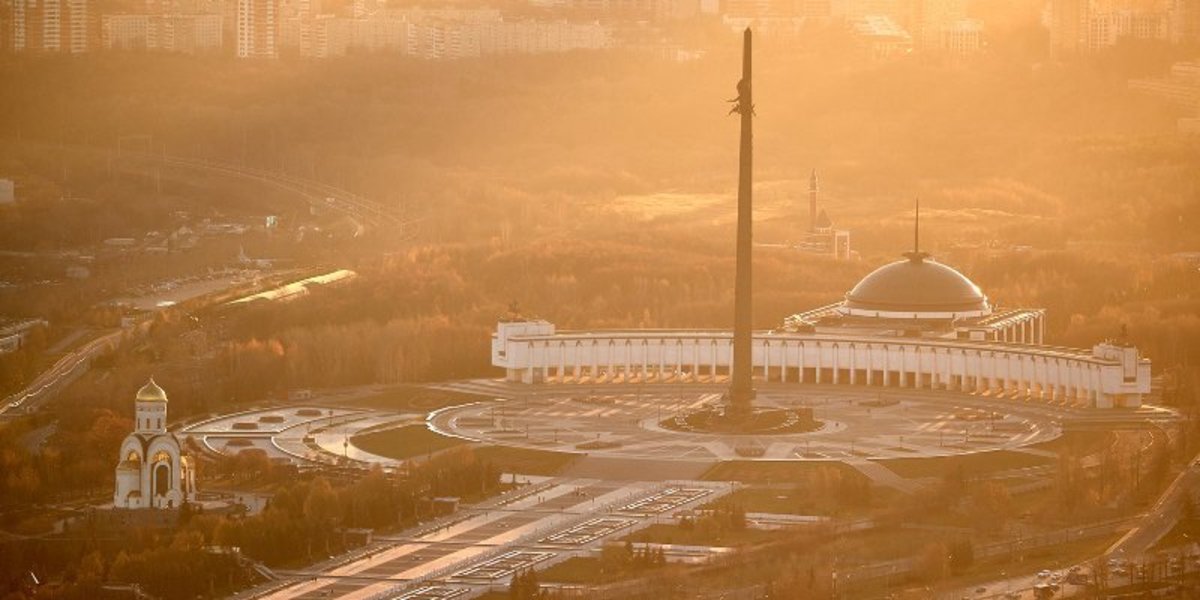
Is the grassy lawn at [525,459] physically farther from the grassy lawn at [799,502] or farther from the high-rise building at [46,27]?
the high-rise building at [46,27]

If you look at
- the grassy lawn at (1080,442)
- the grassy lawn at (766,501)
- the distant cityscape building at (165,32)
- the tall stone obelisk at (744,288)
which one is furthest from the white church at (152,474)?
the distant cityscape building at (165,32)

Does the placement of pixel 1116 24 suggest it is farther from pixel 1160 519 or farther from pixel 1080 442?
pixel 1160 519

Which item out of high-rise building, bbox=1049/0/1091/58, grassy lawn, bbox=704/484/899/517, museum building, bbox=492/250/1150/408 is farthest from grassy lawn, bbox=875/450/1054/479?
high-rise building, bbox=1049/0/1091/58

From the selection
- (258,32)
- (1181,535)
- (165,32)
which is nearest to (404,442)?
(1181,535)

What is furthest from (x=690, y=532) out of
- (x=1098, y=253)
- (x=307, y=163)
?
(x=307, y=163)

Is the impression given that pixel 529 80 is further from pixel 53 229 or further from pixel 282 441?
pixel 282 441

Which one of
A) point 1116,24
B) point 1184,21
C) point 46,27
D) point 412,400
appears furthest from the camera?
point 1116,24
